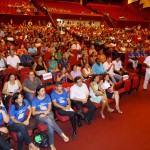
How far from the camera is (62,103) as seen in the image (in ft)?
14.5

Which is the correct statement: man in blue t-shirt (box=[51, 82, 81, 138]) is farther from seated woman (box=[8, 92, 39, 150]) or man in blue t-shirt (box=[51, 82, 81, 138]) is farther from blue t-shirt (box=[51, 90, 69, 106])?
seated woman (box=[8, 92, 39, 150])

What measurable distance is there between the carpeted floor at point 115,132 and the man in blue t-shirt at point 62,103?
0.97 feet

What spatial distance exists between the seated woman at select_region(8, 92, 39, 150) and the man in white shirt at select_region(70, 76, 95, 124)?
1.09 meters

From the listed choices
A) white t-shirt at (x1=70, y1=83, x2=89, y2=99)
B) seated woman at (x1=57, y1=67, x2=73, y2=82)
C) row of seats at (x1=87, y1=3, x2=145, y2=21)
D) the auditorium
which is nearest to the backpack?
the auditorium

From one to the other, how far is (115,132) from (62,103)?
1.13 m

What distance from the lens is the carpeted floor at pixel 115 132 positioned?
159 inches

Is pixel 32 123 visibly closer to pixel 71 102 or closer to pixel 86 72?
pixel 71 102

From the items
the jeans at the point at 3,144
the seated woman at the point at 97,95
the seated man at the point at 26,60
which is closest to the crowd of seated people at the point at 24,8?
the seated man at the point at 26,60

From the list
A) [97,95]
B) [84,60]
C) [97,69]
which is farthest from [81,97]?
[84,60]

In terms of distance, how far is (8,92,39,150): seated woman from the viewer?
3.59 m

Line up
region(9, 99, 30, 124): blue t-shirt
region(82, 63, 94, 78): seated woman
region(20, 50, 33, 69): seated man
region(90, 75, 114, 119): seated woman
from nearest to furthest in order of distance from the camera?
region(9, 99, 30, 124): blue t-shirt < region(90, 75, 114, 119): seated woman < region(82, 63, 94, 78): seated woman < region(20, 50, 33, 69): seated man

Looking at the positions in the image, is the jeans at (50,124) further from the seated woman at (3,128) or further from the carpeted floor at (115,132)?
the seated woman at (3,128)

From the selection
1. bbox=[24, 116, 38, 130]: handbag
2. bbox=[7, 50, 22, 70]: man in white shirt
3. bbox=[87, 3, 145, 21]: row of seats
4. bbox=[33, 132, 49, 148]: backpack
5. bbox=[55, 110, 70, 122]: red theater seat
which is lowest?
bbox=[33, 132, 49, 148]: backpack

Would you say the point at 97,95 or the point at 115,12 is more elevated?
the point at 115,12
